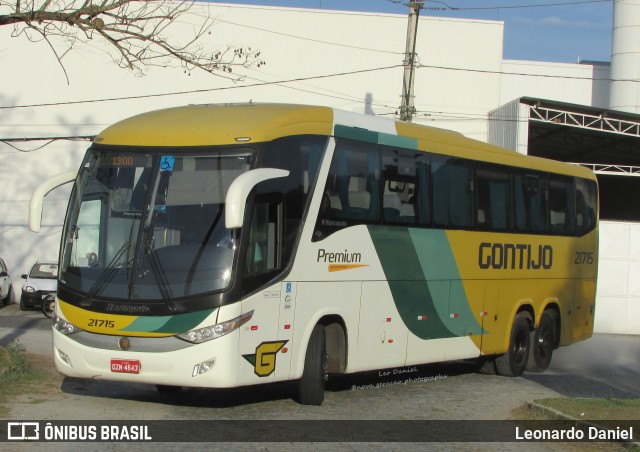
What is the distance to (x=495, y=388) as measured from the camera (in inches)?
561

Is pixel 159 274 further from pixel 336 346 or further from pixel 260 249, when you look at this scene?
pixel 336 346

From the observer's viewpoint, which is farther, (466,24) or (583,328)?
(466,24)

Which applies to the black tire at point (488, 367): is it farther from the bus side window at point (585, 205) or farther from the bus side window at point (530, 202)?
the bus side window at point (585, 205)

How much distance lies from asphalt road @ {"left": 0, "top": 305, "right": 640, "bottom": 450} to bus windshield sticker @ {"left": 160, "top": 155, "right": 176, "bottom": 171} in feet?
8.89

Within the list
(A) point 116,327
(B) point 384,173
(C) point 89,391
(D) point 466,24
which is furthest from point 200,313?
(D) point 466,24

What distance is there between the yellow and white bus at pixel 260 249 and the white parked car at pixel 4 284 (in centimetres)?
2449

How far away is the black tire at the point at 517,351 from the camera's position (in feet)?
52.9

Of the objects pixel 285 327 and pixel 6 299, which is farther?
pixel 6 299

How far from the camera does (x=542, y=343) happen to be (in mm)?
17188

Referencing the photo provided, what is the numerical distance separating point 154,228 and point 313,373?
2.61 meters

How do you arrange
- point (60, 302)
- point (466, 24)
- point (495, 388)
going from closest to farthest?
Answer: point (60, 302) → point (495, 388) → point (466, 24)

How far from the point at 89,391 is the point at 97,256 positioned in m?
2.28

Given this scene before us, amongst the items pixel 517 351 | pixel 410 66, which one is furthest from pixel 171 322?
pixel 410 66

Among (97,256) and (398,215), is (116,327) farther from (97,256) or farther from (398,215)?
(398,215)
